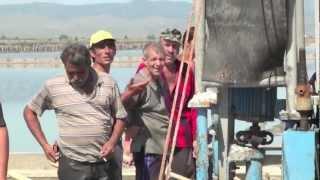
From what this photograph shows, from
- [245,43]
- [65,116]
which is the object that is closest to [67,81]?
[65,116]

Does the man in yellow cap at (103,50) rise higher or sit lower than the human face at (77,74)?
higher

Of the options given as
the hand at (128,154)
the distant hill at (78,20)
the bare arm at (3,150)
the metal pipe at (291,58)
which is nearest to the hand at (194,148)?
the hand at (128,154)

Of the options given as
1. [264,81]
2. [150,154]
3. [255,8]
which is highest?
[255,8]

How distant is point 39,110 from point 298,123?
5.88 feet

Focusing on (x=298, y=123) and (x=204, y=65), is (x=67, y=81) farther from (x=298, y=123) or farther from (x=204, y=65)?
(x=298, y=123)

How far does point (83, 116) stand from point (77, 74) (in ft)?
0.91

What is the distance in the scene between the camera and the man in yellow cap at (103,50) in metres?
6.86

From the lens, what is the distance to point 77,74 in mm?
6391

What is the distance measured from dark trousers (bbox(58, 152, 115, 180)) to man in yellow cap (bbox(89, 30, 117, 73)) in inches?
26.9

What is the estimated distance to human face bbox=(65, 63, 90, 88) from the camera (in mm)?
6352

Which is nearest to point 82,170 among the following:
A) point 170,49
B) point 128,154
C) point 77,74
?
point 77,74

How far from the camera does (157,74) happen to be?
697 cm

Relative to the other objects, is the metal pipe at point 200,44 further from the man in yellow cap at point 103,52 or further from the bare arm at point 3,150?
the bare arm at point 3,150

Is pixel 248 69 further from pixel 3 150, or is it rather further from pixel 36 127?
pixel 3 150
